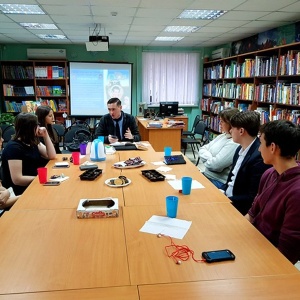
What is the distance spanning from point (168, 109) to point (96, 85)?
2010 mm

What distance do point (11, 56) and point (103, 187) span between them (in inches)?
268

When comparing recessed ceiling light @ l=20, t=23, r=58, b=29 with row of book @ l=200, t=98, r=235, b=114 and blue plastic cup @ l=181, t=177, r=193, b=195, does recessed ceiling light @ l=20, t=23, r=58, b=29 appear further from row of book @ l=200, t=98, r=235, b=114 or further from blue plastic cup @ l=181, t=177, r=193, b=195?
blue plastic cup @ l=181, t=177, r=193, b=195

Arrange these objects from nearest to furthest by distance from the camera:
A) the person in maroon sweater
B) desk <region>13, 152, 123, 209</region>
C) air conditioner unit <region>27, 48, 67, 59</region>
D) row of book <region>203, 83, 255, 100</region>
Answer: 1. the person in maroon sweater
2. desk <region>13, 152, 123, 209</region>
3. row of book <region>203, 83, 255, 100</region>
4. air conditioner unit <region>27, 48, 67, 59</region>

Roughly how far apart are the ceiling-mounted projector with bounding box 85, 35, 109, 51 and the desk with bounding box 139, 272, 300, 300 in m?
5.14

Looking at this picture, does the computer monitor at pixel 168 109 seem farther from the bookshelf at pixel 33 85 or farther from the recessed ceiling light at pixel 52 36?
the recessed ceiling light at pixel 52 36

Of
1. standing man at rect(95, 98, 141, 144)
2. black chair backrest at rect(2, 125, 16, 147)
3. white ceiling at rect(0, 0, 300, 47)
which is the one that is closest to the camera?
white ceiling at rect(0, 0, 300, 47)

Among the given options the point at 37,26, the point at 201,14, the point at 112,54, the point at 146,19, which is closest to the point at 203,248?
the point at 201,14

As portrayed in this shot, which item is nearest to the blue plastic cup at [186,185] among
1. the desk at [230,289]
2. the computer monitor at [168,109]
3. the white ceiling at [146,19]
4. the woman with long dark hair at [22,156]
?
the desk at [230,289]

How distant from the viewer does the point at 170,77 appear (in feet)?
26.7

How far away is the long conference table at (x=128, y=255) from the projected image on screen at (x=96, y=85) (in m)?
5.99

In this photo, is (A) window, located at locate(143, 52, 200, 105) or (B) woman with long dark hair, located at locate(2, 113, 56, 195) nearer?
(B) woman with long dark hair, located at locate(2, 113, 56, 195)

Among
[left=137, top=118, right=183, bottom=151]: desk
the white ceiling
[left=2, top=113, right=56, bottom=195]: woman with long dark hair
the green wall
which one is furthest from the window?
[left=2, top=113, right=56, bottom=195]: woman with long dark hair

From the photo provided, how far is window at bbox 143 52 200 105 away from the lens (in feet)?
26.3

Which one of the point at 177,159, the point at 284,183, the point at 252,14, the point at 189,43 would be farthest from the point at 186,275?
the point at 189,43
